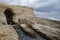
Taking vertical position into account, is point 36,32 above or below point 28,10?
above

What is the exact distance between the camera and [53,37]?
2543mm

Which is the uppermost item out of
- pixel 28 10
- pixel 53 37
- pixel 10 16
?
pixel 53 37

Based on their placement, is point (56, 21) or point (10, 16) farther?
point (10, 16)

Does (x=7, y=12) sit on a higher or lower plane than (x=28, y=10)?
higher

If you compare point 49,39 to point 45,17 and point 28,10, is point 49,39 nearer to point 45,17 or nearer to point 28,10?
point 45,17

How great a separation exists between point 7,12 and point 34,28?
188 centimetres

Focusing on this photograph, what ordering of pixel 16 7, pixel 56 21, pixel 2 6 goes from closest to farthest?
pixel 56 21, pixel 2 6, pixel 16 7

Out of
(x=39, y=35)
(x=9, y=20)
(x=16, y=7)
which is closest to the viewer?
(x=39, y=35)

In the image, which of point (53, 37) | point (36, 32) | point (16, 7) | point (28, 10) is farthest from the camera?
point (28, 10)

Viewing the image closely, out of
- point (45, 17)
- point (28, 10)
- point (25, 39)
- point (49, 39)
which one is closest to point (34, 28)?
point (25, 39)

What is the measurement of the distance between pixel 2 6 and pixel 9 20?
2.56 meters

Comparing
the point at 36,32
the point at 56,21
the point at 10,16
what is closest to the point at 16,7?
the point at 10,16

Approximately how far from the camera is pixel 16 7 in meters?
7.95

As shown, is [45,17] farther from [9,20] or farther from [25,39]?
[25,39]
